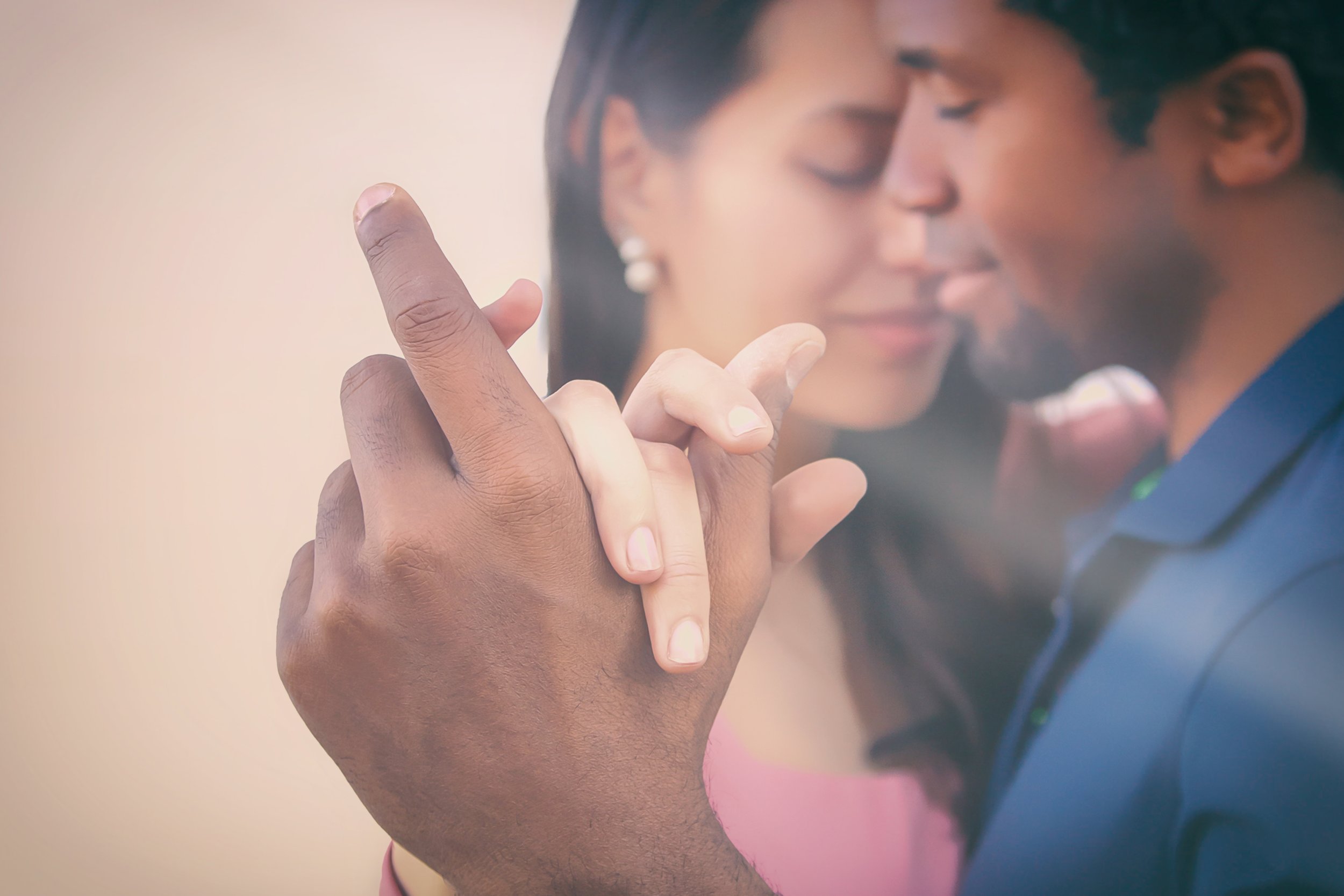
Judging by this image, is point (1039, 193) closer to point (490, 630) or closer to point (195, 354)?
point (490, 630)

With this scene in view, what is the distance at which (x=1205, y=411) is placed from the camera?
1.06 metres

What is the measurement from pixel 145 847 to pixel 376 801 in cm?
78

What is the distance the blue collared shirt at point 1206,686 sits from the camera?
0.97m

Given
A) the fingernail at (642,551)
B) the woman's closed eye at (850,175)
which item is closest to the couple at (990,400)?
the woman's closed eye at (850,175)

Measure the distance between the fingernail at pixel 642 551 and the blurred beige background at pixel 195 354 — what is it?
62cm

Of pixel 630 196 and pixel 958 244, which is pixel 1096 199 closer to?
pixel 958 244

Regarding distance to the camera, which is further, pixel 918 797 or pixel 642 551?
pixel 918 797

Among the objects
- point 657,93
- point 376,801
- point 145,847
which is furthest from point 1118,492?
point 145,847

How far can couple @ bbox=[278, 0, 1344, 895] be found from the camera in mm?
982

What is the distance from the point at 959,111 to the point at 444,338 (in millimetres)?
820

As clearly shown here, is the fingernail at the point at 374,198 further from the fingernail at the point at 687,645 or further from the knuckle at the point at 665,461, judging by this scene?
the fingernail at the point at 687,645

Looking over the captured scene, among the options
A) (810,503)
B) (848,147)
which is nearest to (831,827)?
(810,503)

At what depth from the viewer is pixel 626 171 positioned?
1175 mm

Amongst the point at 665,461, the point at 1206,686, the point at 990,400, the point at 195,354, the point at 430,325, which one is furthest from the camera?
the point at 195,354
